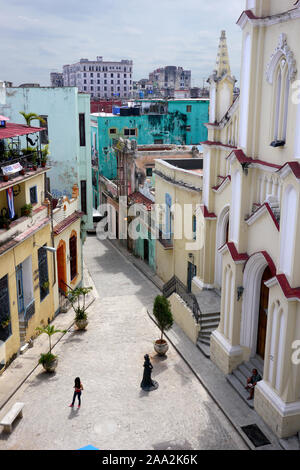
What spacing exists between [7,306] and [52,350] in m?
3.43

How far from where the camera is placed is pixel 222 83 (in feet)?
66.3

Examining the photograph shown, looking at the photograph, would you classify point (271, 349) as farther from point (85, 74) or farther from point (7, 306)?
point (85, 74)

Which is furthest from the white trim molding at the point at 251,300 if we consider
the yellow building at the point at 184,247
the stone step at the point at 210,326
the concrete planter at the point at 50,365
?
the concrete planter at the point at 50,365

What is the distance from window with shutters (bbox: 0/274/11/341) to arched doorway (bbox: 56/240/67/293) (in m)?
6.81

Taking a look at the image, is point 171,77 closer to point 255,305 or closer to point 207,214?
point 207,214

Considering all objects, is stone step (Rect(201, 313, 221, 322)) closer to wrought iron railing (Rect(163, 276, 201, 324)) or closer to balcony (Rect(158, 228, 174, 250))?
wrought iron railing (Rect(163, 276, 201, 324))

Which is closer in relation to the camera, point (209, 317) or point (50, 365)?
point (50, 365)

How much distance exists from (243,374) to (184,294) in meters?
6.41

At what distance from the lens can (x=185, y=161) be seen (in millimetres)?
30766

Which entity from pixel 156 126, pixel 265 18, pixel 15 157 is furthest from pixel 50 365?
pixel 156 126

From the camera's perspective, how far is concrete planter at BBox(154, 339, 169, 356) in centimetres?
1952

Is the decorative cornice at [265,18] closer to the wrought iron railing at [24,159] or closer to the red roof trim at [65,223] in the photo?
the wrought iron railing at [24,159]

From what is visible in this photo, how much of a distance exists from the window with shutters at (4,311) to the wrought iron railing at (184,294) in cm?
812

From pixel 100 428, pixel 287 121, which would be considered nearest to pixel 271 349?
pixel 100 428
